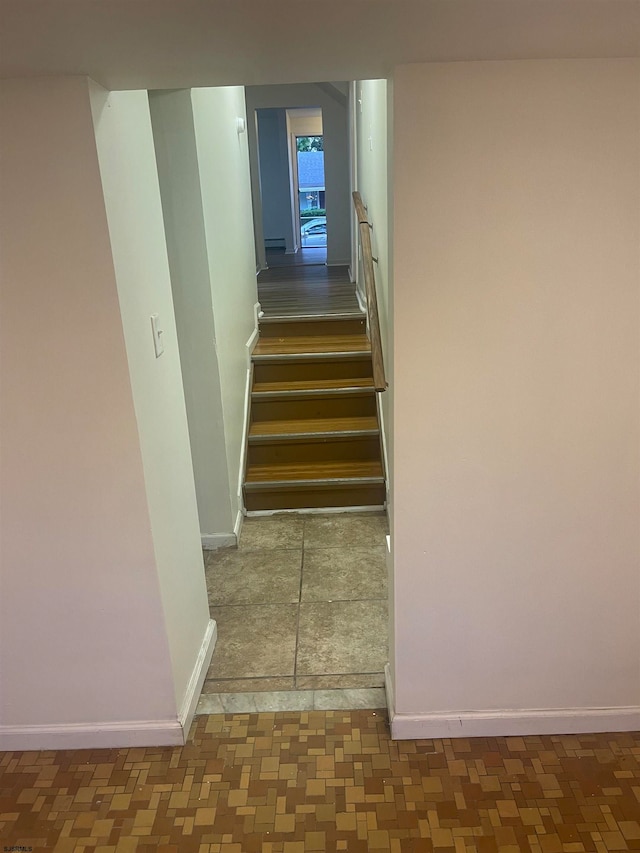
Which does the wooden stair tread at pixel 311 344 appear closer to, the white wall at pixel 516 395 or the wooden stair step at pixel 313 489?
the wooden stair step at pixel 313 489

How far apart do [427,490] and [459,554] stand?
8.9 inches

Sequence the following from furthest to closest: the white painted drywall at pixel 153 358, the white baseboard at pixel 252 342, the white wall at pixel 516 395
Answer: the white baseboard at pixel 252 342 → the white painted drywall at pixel 153 358 → the white wall at pixel 516 395

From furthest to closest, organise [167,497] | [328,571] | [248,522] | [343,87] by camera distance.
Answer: [343,87], [248,522], [328,571], [167,497]

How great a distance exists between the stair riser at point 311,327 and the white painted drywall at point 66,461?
8.60 feet

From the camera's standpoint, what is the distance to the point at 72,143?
1.42 m

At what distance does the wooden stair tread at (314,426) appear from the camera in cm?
363

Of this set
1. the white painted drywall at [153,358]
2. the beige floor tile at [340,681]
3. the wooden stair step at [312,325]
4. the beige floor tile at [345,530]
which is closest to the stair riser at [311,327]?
the wooden stair step at [312,325]

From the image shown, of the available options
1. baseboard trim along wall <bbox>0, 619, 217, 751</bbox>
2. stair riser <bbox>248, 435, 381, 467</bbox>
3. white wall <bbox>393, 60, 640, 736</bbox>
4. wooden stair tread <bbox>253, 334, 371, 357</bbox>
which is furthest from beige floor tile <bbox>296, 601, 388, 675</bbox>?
wooden stair tread <bbox>253, 334, 371, 357</bbox>

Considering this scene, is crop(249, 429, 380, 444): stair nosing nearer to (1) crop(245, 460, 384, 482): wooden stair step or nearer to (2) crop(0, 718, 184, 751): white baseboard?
(1) crop(245, 460, 384, 482): wooden stair step

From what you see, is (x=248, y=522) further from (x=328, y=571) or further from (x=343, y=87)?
(x=343, y=87)

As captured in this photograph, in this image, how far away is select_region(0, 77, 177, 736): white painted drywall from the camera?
144cm

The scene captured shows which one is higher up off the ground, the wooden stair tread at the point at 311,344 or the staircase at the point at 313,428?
the wooden stair tread at the point at 311,344

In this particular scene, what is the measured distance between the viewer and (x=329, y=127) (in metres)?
6.56

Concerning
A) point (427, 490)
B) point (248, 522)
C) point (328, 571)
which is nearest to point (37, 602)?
point (427, 490)
